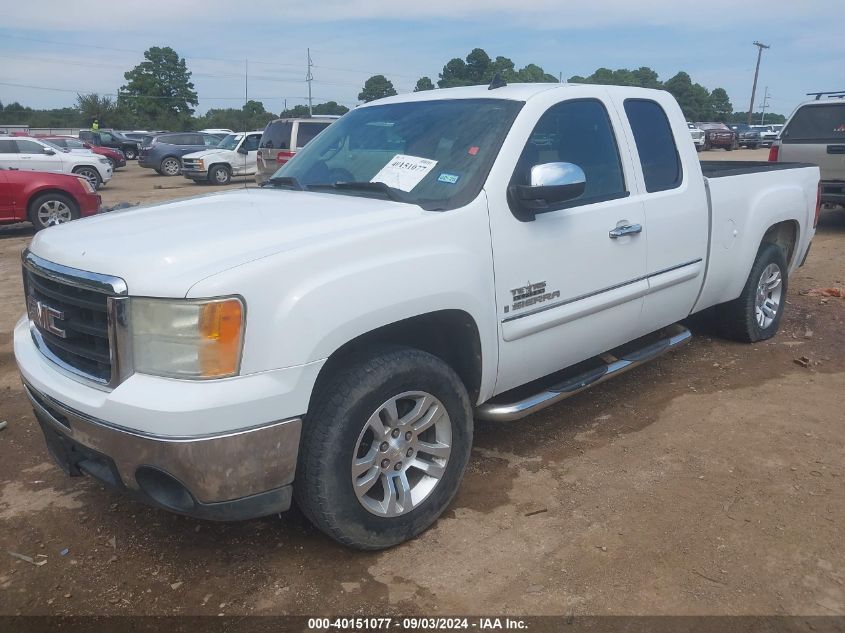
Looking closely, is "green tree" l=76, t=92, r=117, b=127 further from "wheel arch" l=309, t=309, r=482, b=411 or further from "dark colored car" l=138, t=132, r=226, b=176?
"wheel arch" l=309, t=309, r=482, b=411

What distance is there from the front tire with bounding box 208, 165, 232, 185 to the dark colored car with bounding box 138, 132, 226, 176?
5.36 m

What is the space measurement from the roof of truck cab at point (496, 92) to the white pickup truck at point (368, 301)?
21 mm

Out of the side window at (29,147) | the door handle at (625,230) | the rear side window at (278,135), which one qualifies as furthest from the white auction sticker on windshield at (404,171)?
the side window at (29,147)

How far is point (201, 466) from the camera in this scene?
236 centimetres

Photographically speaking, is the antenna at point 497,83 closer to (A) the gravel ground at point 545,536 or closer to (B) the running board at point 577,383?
(B) the running board at point 577,383

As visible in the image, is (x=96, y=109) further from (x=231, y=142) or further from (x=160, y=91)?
(x=231, y=142)

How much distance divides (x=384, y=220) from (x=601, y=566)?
1.65 meters

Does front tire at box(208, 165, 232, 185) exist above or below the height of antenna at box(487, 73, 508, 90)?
below

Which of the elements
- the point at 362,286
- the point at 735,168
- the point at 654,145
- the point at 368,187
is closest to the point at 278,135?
the point at 735,168

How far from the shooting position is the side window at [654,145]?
407 cm

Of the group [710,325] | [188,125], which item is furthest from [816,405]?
[188,125]

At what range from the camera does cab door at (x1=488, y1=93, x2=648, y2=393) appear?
127 inches

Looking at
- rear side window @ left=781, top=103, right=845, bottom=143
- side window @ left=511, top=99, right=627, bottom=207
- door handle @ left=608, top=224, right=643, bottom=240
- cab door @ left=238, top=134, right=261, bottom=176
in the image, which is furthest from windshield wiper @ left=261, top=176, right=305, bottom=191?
cab door @ left=238, top=134, right=261, bottom=176

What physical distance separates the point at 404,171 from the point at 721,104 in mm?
98278
